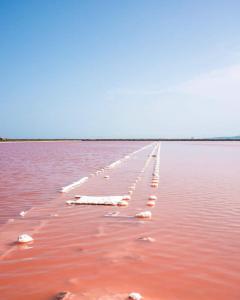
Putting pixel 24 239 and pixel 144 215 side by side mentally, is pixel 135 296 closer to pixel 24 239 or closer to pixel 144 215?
pixel 24 239

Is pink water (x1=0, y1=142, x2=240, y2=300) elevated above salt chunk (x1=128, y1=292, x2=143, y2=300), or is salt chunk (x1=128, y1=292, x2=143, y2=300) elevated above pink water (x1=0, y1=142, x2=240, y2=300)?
salt chunk (x1=128, y1=292, x2=143, y2=300)

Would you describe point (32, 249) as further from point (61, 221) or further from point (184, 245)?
point (184, 245)

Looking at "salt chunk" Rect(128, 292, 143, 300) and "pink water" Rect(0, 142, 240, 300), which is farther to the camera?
"pink water" Rect(0, 142, 240, 300)

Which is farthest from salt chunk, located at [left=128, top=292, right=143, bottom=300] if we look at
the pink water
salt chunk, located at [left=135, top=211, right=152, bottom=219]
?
salt chunk, located at [left=135, top=211, right=152, bottom=219]

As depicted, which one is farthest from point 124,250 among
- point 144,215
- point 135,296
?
point 144,215

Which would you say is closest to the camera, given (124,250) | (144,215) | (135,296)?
(135,296)

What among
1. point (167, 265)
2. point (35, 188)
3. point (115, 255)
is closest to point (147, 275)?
point (167, 265)

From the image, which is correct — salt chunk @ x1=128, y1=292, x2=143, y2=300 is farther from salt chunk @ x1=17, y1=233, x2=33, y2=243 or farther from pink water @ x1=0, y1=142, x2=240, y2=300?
salt chunk @ x1=17, y1=233, x2=33, y2=243

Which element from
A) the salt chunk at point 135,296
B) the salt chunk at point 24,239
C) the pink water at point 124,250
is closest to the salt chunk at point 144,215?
the pink water at point 124,250

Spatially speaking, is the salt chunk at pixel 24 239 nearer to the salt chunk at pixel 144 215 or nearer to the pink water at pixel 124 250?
the pink water at pixel 124 250

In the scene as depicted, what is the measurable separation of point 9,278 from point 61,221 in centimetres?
212

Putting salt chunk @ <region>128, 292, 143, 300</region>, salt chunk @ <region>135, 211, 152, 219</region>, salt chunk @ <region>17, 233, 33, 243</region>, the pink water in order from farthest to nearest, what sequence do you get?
1. salt chunk @ <region>135, 211, 152, 219</region>
2. salt chunk @ <region>17, 233, 33, 243</region>
3. the pink water
4. salt chunk @ <region>128, 292, 143, 300</region>

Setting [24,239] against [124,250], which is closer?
[124,250]

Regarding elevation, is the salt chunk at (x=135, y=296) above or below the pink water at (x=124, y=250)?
above
